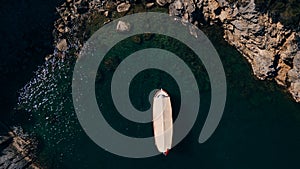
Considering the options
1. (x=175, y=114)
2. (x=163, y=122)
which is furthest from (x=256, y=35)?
(x=163, y=122)

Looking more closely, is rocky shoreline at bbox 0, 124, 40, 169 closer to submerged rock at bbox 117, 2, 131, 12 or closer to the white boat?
the white boat

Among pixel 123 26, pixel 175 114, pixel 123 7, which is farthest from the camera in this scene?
pixel 123 7

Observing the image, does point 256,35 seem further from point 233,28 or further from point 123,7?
point 123,7

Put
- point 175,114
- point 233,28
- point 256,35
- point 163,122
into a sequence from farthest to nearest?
point 175,114 → point 233,28 → point 163,122 → point 256,35

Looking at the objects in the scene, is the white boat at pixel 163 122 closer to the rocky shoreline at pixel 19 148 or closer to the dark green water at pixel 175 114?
the dark green water at pixel 175 114

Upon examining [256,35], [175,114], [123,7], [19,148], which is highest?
[123,7]

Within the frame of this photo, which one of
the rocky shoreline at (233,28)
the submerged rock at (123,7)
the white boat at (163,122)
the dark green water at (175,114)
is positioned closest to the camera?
the rocky shoreline at (233,28)

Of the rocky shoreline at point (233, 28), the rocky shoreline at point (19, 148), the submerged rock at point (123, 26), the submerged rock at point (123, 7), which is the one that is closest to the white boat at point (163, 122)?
the submerged rock at point (123, 26)
